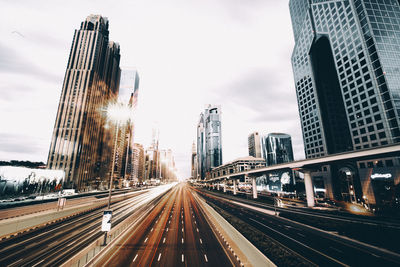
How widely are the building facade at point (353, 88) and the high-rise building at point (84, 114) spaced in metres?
121

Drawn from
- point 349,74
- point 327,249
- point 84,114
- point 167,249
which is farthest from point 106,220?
point 84,114

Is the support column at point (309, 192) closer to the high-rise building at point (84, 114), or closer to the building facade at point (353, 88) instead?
the building facade at point (353, 88)

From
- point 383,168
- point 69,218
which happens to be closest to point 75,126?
point 69,218

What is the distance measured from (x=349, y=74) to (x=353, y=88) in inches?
289

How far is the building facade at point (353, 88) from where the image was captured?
5659cm

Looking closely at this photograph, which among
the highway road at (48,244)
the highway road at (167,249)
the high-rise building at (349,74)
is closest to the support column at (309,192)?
the high-rise building at (349,74)

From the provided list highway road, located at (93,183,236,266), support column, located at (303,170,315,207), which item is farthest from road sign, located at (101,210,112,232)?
support column, located at (303,170,315,207)

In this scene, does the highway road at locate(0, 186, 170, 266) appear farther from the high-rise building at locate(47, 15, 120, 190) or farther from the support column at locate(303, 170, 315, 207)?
the high-rise building at locate(47, 15, 120, 190)

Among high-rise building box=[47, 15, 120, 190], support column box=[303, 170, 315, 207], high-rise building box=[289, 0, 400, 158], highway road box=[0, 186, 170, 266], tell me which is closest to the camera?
highway road box=[0, 186, 170, 266]

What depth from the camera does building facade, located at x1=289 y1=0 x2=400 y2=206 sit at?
56.6 m

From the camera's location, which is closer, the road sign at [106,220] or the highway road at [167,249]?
the highway road at [167,249]

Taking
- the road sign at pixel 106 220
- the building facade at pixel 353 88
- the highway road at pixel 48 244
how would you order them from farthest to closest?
the building facade at pixel 353 88 < the road sign at pixel 106 220 < the highway road at pixel 48 244

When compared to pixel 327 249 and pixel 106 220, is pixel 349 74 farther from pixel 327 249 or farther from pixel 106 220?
pixel 106 220

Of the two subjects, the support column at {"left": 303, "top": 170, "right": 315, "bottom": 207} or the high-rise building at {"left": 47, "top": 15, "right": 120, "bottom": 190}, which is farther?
the high-rise building at {"left": 47, "top": 15, "right": 120, "bottom": 190}
